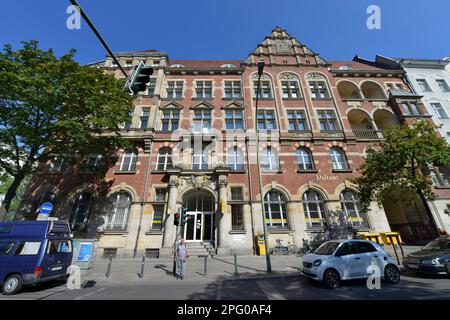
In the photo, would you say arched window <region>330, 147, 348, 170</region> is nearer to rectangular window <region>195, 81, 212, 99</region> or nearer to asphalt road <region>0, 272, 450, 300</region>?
asphalt road <region>0, 272, 450, 300</region>

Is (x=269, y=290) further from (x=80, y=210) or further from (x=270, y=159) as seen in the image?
(x=80, y=210)

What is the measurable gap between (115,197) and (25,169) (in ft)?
20.1

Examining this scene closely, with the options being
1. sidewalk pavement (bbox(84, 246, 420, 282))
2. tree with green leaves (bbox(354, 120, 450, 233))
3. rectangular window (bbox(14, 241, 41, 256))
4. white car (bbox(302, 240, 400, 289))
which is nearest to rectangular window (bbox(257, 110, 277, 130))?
tree with green leaves (bbox(354, 120, 450, 233))

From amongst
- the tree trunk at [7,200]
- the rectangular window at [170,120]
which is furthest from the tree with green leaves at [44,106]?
the rectangular window at [170,120]

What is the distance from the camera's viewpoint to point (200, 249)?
15.3m

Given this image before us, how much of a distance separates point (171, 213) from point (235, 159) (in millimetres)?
7644

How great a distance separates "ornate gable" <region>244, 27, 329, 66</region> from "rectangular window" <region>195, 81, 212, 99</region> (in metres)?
5.95

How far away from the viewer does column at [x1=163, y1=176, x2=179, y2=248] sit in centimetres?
1513

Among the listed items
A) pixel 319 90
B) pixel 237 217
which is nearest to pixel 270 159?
pixel 237 217

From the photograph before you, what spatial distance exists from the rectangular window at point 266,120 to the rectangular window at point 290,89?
3.38m

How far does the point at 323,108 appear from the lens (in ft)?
71.9

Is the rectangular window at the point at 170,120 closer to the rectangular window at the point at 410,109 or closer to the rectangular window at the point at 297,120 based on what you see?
the rectangular window at the point at 297,120
